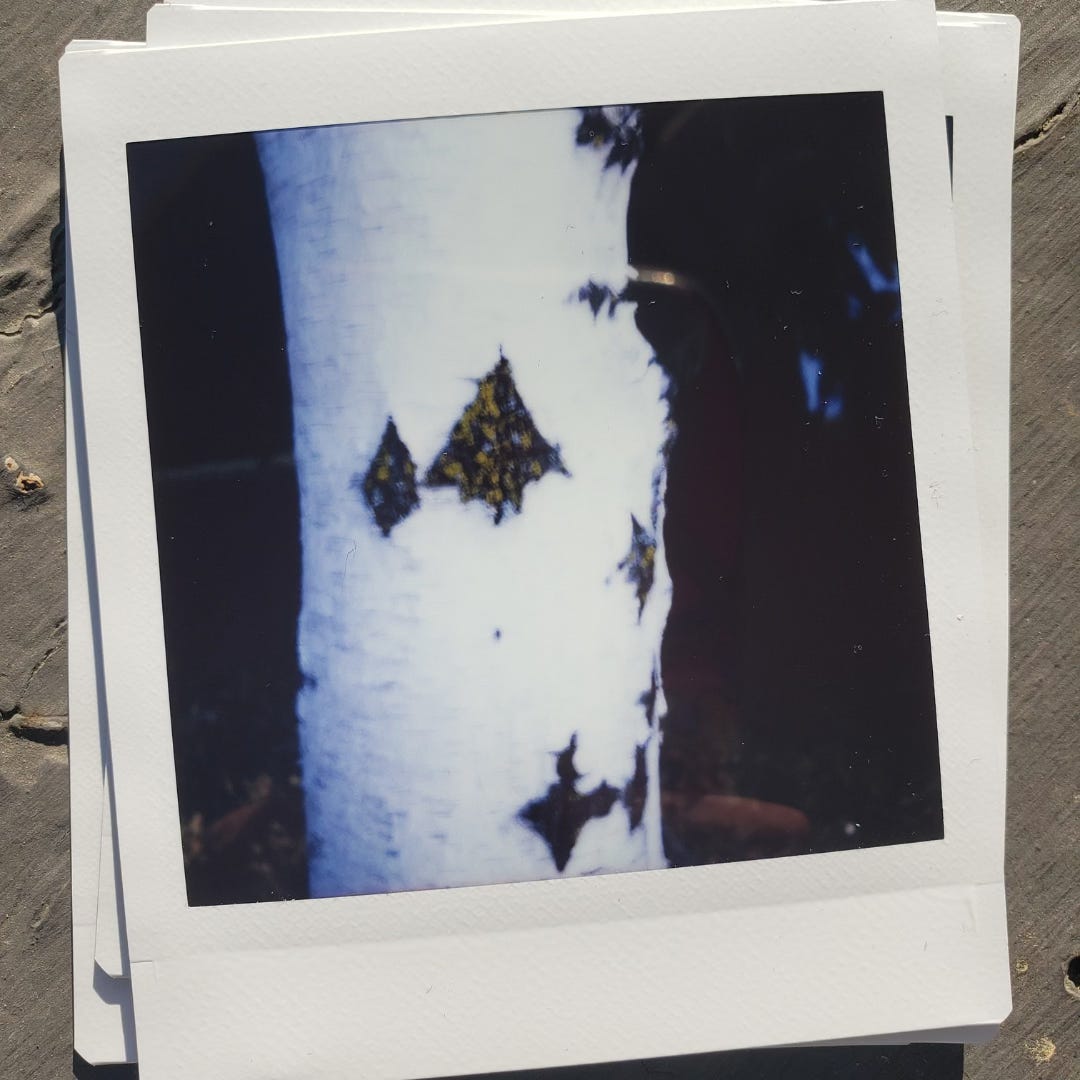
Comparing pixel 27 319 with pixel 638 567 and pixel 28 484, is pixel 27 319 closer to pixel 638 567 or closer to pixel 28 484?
pixel 28 484

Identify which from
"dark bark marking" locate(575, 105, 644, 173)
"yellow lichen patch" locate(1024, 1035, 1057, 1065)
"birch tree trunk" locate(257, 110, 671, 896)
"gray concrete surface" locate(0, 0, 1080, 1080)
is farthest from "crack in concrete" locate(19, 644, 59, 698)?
"yellow lichen patch" locate(1024, 1035, 1057, 1065)

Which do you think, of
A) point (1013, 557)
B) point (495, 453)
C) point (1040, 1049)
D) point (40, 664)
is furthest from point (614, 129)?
point (1040, 1049)

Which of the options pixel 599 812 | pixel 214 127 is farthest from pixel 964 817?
pixel 214 127

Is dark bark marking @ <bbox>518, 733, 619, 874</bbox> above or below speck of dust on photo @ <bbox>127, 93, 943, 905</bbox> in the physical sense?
below

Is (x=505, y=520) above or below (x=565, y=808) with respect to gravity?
above

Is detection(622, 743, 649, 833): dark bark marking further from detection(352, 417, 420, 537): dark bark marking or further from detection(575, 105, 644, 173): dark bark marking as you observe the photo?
detection(575, 105, 644, 173): dark bark marking

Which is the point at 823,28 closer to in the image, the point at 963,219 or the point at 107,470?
the point at 963,219

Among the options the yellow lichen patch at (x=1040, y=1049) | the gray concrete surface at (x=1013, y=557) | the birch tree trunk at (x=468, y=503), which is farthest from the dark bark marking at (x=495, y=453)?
the yellow lichen patch at (x=1040, y=1049)
